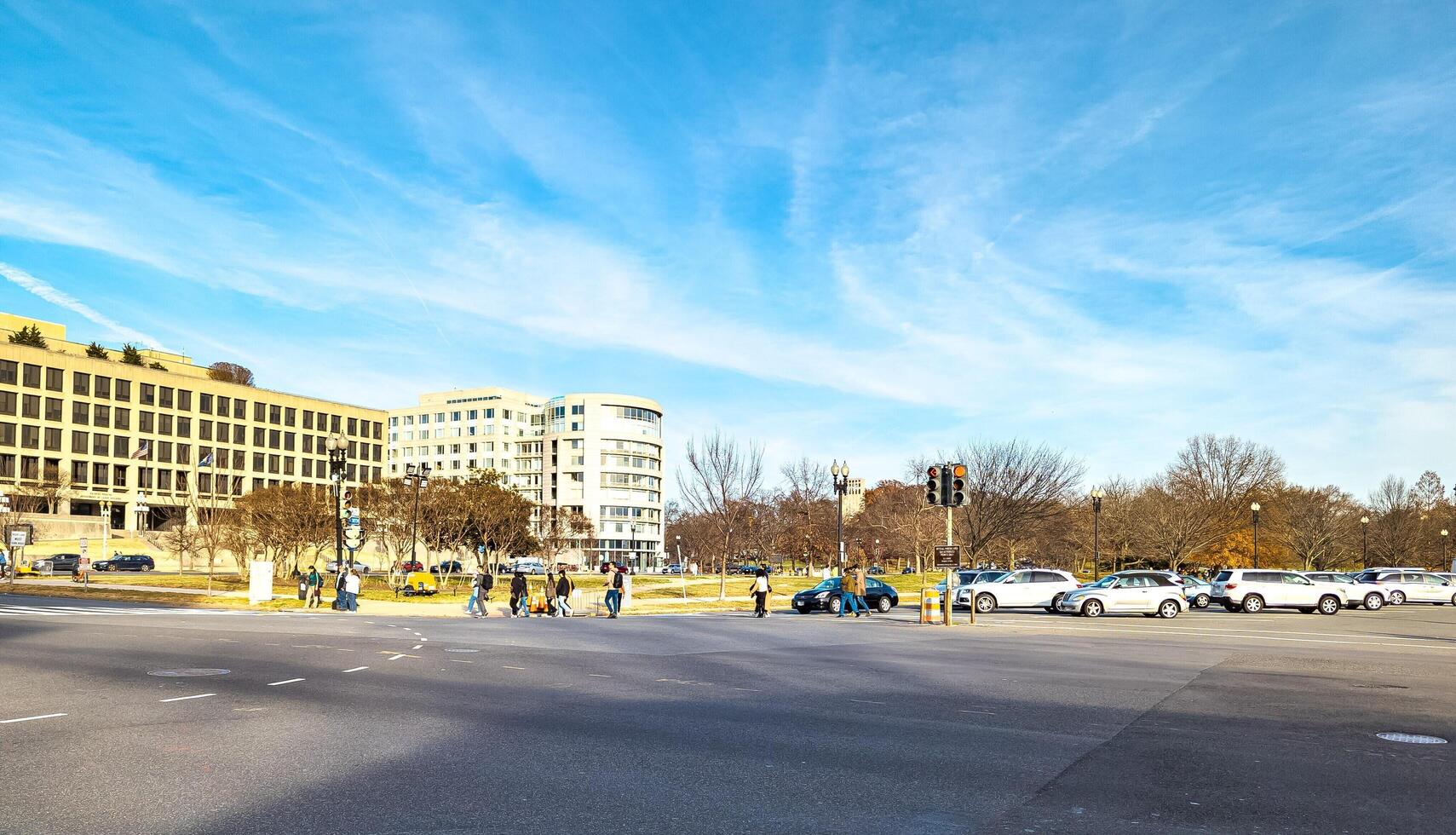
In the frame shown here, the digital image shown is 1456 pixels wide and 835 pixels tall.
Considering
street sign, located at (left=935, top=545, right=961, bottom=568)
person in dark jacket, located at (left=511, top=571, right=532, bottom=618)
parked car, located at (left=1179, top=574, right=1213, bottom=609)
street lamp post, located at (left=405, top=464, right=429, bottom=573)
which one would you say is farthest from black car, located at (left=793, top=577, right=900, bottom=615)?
street lamp post, located at (left=405, top=464, right=429, bottom=573)

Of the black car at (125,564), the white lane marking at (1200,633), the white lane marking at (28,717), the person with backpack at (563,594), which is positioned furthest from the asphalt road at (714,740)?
the black car at (125,564)

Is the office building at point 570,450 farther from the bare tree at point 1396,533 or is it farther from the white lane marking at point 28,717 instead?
the white lane marking at point 28,717

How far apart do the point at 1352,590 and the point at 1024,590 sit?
1257 cm

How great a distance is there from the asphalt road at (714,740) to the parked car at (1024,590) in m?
16.7

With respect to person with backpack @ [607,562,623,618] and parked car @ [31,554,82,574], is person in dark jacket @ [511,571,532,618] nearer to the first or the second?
person with backpack @ [607,562,623,618]

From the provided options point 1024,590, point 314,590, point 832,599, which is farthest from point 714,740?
point 314,590

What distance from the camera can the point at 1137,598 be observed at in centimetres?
3459

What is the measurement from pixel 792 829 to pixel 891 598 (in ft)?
103

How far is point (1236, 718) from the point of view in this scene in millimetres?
11672

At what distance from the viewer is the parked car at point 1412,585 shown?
44812 mm

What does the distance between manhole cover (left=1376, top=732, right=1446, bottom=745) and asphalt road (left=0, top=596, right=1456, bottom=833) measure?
209 mm

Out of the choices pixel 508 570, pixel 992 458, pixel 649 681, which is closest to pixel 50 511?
pixel 508 570

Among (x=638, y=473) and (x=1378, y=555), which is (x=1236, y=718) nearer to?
(x=1378, y=555)

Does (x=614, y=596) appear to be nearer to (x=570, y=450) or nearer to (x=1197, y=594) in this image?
(x=1197, y=594)
